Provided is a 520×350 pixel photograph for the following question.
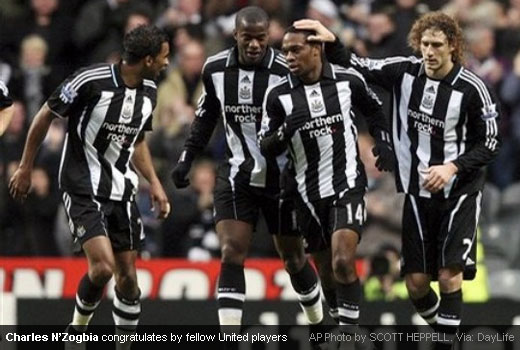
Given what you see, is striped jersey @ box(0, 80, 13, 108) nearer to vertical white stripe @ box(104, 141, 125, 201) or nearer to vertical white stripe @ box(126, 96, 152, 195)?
vertical white stripe @ box(104, 141, 125, 201)

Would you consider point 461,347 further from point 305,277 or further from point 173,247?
point 173,247

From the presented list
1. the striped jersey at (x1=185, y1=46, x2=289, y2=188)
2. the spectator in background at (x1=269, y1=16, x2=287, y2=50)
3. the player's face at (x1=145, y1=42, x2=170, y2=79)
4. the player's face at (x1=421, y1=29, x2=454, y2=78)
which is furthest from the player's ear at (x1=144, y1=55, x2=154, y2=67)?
the spectator in background at (x1=269, y1=16, x2=287, y2=50)

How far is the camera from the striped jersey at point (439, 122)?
41.9 ft

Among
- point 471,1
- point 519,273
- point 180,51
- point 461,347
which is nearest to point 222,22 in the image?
point 180,51

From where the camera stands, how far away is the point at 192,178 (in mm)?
17469

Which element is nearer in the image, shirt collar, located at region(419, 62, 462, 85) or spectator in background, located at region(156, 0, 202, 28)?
shirt collar, located at region(419, 62, 462, 85)

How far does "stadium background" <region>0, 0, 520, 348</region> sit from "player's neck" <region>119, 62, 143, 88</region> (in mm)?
2906


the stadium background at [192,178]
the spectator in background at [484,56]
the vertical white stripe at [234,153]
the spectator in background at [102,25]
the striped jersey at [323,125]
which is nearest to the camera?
the striped jersey at [323,125]

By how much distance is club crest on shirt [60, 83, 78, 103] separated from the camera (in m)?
12.8

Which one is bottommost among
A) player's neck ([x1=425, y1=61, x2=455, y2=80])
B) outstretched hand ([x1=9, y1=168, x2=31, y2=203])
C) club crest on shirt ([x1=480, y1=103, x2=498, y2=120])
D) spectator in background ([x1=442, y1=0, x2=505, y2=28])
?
outstretched hand ([x1=9, y1=168, x2=31, y2=203])

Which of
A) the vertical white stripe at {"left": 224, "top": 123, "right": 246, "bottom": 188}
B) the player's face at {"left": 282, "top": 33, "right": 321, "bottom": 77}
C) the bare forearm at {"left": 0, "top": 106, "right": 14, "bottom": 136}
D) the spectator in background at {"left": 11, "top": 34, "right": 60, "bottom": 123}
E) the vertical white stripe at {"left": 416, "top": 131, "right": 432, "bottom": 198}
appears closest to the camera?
the bare forearm at {"left": 0, "top": 106, "right": 14, "bottom": 136}

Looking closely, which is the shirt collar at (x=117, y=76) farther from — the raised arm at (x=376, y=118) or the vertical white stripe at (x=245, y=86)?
the raised arm at (x=376, y=118)

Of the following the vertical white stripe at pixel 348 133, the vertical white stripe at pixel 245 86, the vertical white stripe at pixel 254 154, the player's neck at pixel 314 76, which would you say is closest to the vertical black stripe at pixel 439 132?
the vertical white stripe at pixel 348 133

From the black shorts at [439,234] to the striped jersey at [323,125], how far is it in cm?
48
